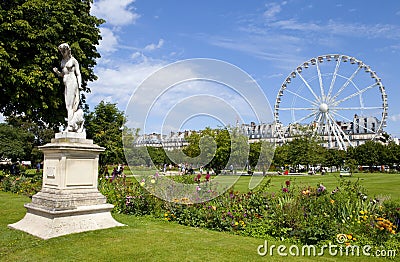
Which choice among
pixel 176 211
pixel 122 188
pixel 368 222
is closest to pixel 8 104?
pixel 122 188

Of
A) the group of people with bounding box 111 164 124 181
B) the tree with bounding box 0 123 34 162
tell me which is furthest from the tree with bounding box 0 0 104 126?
the tree with bounding box 0 123 34 162

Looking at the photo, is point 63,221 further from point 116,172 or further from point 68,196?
point 116,172

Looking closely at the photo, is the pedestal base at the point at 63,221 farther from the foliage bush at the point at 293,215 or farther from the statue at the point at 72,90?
the foliage bush at the point at 293,215

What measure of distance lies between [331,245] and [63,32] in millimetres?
18077

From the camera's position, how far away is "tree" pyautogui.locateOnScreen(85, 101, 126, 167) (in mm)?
33469

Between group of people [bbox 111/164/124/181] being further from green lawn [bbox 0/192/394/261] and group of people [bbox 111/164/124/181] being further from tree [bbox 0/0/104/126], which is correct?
green lawn [bbox 0/192/394/261]

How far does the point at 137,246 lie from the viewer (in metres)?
7.06

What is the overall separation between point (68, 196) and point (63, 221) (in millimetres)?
537

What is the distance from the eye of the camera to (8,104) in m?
22.3

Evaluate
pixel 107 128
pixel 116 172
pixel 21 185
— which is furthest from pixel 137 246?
pixel 107 128

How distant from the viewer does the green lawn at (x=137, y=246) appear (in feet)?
20.9

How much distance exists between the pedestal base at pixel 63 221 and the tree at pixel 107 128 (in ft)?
80.7

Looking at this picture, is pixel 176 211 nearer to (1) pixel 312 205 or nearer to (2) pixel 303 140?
(1) pixel 312 205

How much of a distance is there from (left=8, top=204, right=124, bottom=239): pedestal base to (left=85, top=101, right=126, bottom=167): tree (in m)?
24.6
